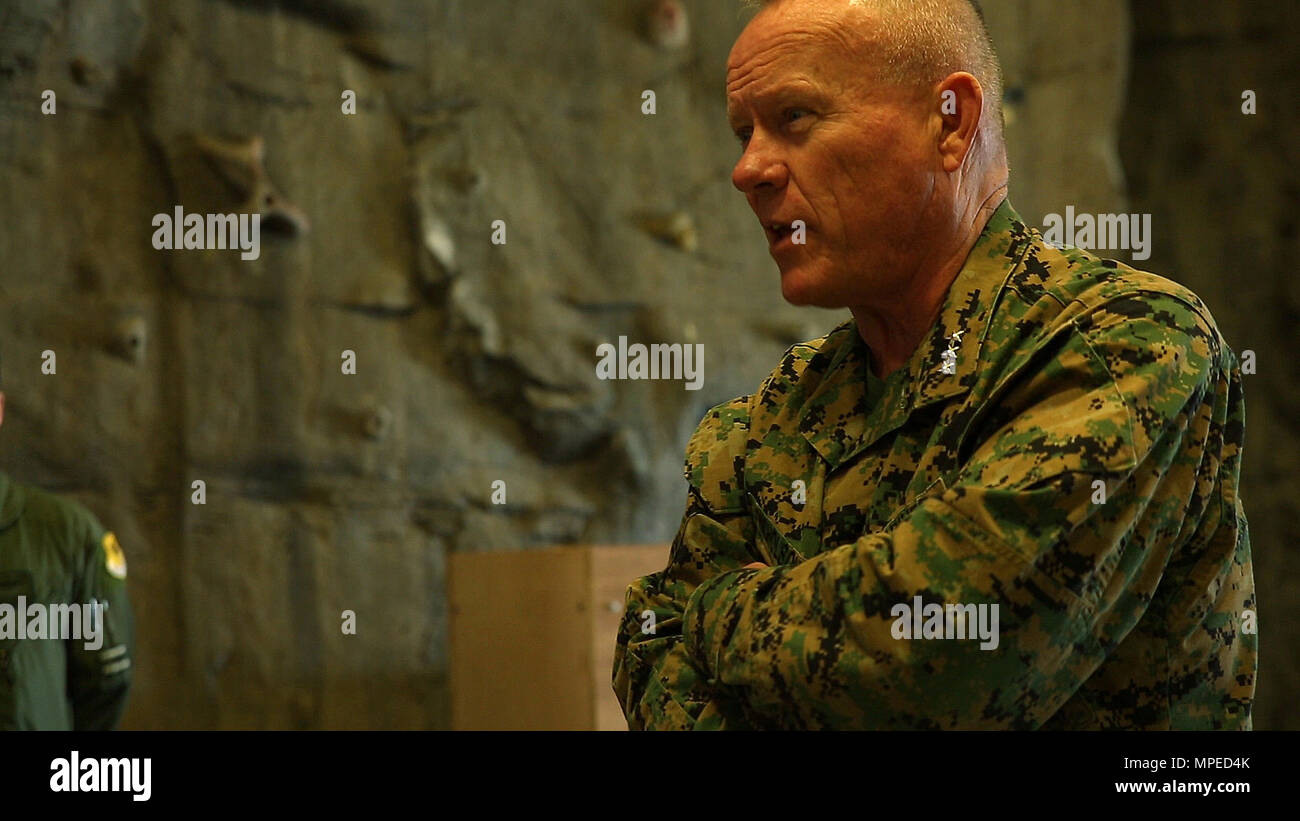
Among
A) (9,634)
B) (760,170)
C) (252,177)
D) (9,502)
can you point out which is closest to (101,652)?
(9,634)

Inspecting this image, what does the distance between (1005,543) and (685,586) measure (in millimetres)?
485

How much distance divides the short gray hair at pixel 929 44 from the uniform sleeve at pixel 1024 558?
0.38 meters

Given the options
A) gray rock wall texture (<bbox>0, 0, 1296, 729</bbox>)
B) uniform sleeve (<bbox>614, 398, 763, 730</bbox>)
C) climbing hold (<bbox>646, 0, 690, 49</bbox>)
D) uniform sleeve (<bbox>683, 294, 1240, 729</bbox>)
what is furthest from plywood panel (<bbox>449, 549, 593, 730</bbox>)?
uniform sleeve (<bbox>683, 294, 1240, 729</bbox>)

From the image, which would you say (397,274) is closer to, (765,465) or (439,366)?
(439,366)

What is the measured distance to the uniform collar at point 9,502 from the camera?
3.56 meters

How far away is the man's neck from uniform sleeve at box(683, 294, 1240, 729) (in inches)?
9.2

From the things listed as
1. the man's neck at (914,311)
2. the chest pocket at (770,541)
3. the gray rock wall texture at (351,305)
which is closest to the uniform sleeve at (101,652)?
the gray rock wall texture at (351,305)

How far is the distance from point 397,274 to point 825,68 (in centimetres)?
360

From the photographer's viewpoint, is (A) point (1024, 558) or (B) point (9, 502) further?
(B) point (9, 502)

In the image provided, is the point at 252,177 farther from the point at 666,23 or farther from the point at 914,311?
the point at 914,311

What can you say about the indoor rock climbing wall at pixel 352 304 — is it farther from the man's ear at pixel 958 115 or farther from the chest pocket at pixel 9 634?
the man's ear at pixel 958 115

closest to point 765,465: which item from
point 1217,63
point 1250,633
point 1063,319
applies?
point 1063,319

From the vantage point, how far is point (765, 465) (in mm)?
1550

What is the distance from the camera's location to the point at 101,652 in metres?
3.63
